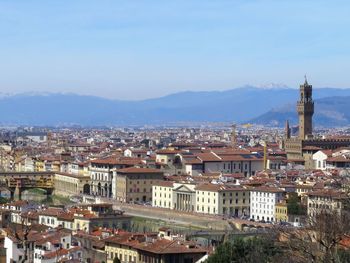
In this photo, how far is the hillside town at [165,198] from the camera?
3350cm

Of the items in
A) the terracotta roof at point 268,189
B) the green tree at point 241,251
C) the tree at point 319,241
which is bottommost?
the terracotta roof at point 268,189

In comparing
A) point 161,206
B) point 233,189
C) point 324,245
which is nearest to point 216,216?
point 233,189

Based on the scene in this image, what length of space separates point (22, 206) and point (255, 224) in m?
10.7

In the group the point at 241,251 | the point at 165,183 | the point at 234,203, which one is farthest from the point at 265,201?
the point at 241,251

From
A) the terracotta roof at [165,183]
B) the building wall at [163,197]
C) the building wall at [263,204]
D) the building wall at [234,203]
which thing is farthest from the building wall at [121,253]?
the terracotta roof at [165,183]

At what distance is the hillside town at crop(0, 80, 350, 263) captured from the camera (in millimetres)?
33500

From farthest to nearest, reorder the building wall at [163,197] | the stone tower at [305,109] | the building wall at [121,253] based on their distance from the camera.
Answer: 1. the stone tower at [305,109]
2. the building wall at [163,197]
3. the building wall at [121,253]

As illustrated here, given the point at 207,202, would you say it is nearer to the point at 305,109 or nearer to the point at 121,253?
the point at 121,253

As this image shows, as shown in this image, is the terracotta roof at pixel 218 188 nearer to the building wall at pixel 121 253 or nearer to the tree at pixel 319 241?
the building wall at pixel 121 253

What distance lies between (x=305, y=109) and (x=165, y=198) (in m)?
33.3

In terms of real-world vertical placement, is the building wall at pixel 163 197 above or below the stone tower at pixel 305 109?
below

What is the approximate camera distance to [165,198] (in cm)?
6781

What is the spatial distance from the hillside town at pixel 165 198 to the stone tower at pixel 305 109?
86mm

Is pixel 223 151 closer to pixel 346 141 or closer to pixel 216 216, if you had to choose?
pixel 346 141
